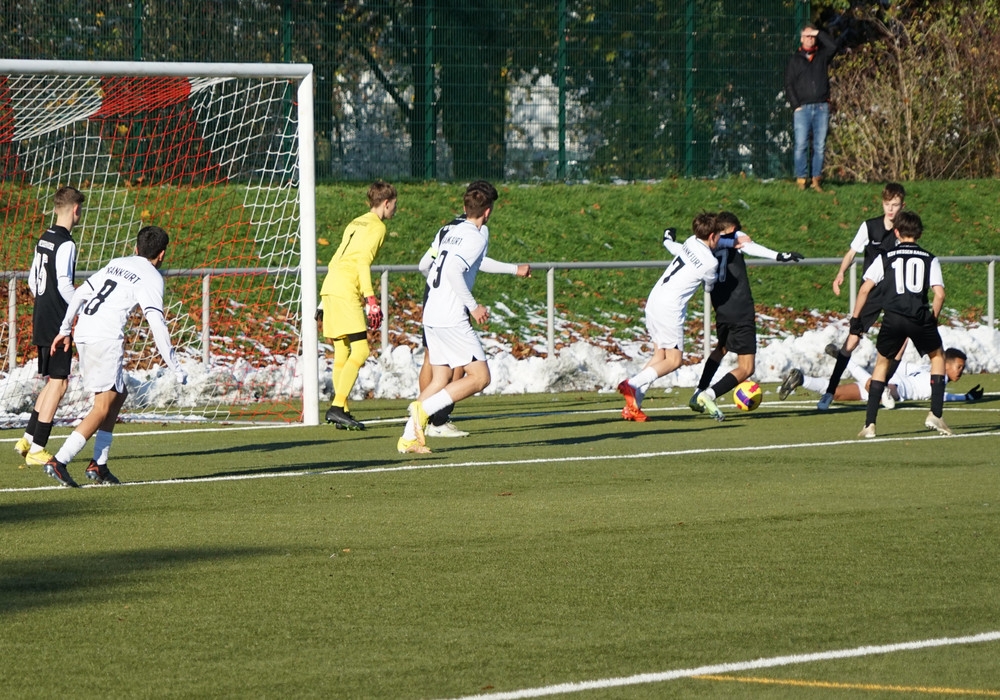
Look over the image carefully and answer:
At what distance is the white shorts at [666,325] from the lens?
1477cm

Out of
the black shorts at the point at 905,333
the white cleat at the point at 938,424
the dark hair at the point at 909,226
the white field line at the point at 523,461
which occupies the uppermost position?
the dark hair at the point at 909,226

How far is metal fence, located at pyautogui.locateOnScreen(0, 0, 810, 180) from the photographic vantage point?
22562 millimetres

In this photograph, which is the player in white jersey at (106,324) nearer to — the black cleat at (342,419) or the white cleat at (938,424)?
the black cleat at (342,419)

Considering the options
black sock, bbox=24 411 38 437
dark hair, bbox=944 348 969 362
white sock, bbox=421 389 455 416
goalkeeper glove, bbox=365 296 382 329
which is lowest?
black sock, bbox=24 411 38 437

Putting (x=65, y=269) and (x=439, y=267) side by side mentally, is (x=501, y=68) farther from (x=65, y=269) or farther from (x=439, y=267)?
(x=65, y=269)

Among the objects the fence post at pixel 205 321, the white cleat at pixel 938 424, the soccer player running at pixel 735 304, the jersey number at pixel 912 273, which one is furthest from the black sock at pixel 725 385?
the fence post at pixel 205 321

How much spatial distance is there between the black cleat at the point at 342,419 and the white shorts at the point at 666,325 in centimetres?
278

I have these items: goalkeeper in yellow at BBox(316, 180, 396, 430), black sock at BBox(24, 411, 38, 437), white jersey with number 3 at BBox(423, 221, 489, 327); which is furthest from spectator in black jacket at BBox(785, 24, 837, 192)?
black sock at BBox(24, 411, 38, 437)

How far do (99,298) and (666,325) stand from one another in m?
6.12

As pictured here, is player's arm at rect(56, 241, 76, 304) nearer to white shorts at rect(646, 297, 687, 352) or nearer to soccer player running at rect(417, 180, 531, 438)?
soccer player running at rect(417, 180, 531, 438)

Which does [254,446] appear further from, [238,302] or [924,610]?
[924,610]

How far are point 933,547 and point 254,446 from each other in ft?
20.6

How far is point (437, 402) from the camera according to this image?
11695 millimetres

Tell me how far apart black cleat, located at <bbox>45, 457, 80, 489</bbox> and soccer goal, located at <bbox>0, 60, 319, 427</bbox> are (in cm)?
421
